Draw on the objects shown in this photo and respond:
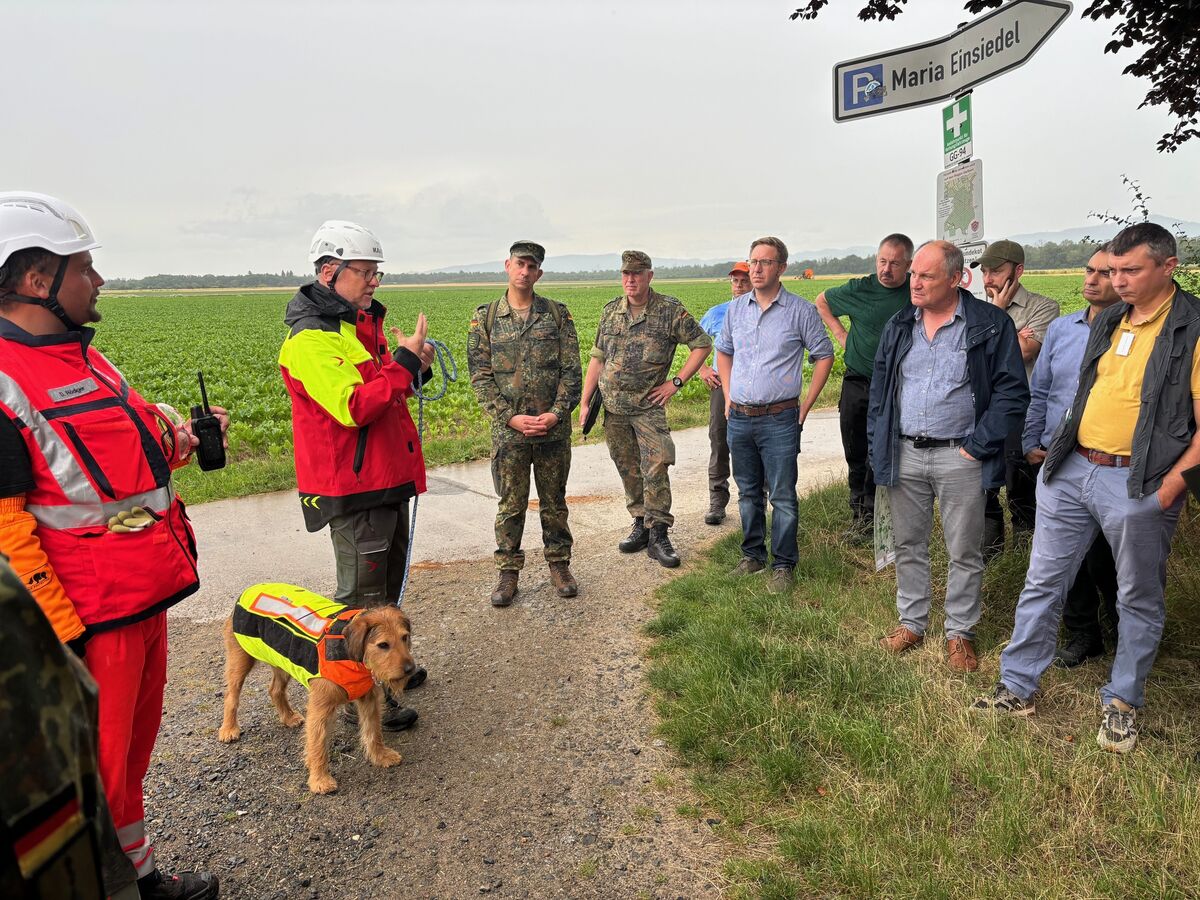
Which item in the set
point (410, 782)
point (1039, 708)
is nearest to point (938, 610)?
point (1039, 708)

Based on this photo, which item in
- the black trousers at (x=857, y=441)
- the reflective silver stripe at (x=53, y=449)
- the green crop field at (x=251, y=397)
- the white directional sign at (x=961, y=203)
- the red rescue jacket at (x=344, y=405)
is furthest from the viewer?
the green crop field at (x=251, y=397)

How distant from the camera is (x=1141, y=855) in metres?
2.71

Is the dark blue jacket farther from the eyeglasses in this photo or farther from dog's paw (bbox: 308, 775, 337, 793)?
dog's paw (bbox: 308, 775, 337, 793)

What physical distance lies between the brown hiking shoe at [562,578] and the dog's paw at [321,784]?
244 centimetres

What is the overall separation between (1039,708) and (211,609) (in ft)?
17.8

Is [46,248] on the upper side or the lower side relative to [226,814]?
upper

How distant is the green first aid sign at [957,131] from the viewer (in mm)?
4855

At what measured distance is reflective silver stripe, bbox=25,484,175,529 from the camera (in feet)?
Answer: 7.61

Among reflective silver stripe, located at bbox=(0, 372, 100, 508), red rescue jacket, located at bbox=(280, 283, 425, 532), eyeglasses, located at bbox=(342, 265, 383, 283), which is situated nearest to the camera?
reflective silver stripe, located at bbox=(0, 372, 100, 508)

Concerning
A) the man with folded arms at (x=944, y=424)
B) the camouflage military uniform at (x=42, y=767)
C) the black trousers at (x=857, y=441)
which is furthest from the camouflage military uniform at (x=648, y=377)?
the camouflage military uniform at (x=42, y=767)

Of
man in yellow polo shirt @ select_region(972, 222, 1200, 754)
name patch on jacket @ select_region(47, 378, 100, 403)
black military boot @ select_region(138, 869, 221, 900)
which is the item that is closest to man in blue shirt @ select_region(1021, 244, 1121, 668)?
man in yellow polo shirt @ select_region(972, 222, 1200, 754)

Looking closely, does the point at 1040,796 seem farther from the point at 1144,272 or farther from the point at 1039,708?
the point at 1144,272

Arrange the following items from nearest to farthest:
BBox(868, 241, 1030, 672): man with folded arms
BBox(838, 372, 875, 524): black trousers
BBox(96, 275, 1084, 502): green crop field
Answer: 1. BBox(868, 241, 1030, 672): man with folded arms
2. BBox(838, 372, 875, 524): black trousers
3. BBox(96, 275, 1084, 502): green crop field

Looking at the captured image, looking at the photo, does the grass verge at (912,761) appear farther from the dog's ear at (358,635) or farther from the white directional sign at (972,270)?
the white directional sign at (972,270)
